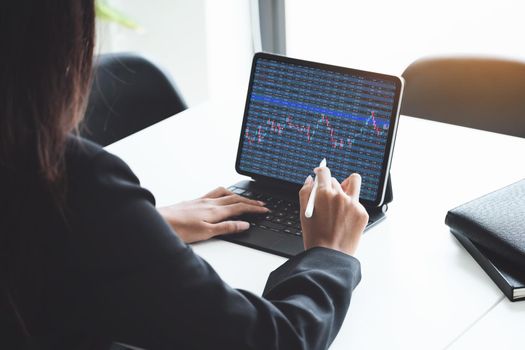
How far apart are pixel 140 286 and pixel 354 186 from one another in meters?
0.52

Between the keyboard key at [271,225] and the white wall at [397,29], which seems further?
the white wall at [397,29]

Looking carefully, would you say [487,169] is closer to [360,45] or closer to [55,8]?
[55,8]

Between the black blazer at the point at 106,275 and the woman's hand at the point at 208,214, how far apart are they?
38cm

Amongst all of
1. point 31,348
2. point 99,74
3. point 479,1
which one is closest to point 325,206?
point 31,348

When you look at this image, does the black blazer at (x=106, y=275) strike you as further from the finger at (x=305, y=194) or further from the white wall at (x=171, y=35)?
the white wall at (x=171, y=35)

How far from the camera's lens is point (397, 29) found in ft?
10.3

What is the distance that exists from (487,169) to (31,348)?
102 centimetres

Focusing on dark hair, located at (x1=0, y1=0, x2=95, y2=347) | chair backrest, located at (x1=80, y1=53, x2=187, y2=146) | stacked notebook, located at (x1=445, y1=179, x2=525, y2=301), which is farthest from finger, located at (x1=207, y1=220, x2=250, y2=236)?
chair backrest, located at (x1=80, y1=53, x2=187, y2=146)

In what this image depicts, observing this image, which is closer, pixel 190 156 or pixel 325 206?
pixel 325 206

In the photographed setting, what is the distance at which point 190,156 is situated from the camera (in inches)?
63.7

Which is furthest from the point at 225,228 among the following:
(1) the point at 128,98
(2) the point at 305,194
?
(1) the point at 128,98

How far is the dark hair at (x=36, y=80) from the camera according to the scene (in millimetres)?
705

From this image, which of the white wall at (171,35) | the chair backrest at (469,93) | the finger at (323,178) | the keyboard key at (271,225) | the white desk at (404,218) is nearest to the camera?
the white desk at (404,218)

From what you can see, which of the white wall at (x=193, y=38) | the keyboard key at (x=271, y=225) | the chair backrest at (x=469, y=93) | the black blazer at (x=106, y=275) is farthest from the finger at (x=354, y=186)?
the white wall at (x=193, y=38)
